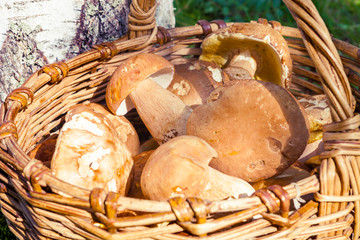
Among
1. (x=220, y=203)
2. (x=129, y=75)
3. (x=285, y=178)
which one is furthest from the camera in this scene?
(x=129, y=75)

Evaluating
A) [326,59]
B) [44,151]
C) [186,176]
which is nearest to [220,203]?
[186,176]

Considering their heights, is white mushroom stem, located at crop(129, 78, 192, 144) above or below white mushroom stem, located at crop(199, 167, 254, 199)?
above

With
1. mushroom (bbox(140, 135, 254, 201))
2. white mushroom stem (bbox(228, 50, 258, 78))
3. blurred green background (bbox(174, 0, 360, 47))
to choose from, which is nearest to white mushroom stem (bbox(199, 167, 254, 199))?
mushroom (bbox(140, 135, 254, 201))

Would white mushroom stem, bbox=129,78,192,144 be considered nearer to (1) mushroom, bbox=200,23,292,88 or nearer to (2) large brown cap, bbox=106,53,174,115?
(2) large brown cap, bbox=106,53,174,115

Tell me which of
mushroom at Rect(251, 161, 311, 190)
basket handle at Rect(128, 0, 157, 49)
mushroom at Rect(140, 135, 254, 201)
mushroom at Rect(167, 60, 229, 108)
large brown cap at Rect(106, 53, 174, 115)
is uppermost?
basket handle at Rect(128, 0, 157, 49)

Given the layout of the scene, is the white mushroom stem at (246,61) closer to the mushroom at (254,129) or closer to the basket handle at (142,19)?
the basket handle at (142,19)

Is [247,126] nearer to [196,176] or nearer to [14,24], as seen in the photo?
[196,176]

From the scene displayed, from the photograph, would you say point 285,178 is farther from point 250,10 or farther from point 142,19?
point 250,10
